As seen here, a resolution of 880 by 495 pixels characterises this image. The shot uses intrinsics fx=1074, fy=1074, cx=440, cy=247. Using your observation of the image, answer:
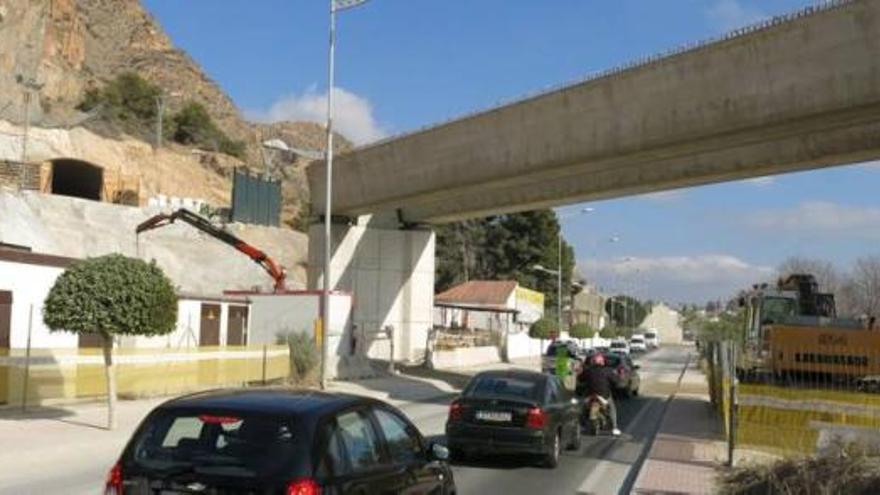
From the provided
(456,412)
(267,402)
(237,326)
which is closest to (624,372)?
(237,326)

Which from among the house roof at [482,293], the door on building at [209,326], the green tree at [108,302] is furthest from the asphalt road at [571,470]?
the house roof at [482,293]

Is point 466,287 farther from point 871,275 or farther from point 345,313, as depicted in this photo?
point 345,313

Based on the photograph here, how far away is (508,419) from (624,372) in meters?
20.1

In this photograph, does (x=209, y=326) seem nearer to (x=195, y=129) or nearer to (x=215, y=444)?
(x=215, y=444)

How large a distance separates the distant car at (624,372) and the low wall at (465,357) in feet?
48.3

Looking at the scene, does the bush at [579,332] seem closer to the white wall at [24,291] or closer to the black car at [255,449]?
the white wall at [24,291]

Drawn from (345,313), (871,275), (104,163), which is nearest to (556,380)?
(345,313)

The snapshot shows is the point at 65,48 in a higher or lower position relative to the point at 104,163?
higher

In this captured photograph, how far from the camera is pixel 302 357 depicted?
36.2 m

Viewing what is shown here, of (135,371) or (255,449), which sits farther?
(135,371)

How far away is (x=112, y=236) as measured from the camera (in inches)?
2389

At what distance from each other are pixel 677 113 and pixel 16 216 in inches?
1410

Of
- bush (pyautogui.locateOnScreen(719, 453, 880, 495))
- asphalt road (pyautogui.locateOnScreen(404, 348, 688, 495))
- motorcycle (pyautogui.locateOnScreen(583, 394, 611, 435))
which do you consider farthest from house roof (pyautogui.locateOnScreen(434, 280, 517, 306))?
bush (pyautogui.locateOnScreen(719, 453, 880, 495))

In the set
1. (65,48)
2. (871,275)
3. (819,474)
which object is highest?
(65,48)
